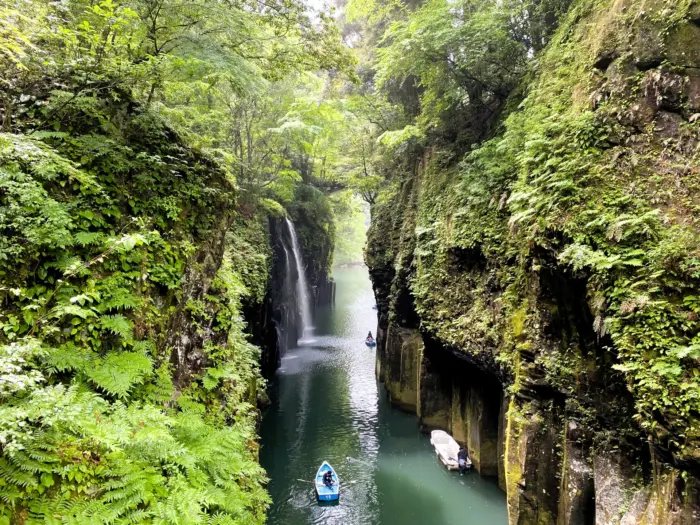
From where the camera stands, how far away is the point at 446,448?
48.0ft

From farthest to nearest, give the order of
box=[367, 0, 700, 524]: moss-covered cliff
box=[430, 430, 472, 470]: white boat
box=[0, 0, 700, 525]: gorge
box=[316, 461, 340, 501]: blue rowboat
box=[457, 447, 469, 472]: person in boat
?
box=[430, 430, 472, 470]: white boat < box=[457, 447, 469, 472]: person in boat < box=[316, 461, 340, 501]: blue rowboat < box=[367, 0, 700, 524]: moss-covered cliff < box=[0, 0, 700, 525]: gorge

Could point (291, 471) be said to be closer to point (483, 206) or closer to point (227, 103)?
point (483, 206)

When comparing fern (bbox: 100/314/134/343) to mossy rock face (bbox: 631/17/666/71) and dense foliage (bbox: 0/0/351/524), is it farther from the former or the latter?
mossy rock face (bbox: 631/17/666/71)

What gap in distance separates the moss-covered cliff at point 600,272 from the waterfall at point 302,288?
18.6 m

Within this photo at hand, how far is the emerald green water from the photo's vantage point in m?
12.1

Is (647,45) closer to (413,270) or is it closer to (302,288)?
(413,270)

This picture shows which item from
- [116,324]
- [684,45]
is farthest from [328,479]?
[684,45]

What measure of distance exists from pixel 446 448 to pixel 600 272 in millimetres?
10107

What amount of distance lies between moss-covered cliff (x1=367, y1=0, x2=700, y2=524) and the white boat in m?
3.47

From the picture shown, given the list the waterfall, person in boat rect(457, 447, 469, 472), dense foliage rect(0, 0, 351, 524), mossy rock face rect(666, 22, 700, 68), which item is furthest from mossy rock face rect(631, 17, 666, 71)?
the waterfall

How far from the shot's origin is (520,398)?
9.27m

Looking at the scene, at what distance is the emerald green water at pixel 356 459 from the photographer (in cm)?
1211

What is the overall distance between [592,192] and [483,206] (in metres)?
4.39

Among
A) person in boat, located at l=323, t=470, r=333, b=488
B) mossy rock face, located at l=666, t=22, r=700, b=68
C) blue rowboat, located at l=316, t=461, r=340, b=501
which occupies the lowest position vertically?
blue rowboat, located at l=316, t=461, r=340, b=501
